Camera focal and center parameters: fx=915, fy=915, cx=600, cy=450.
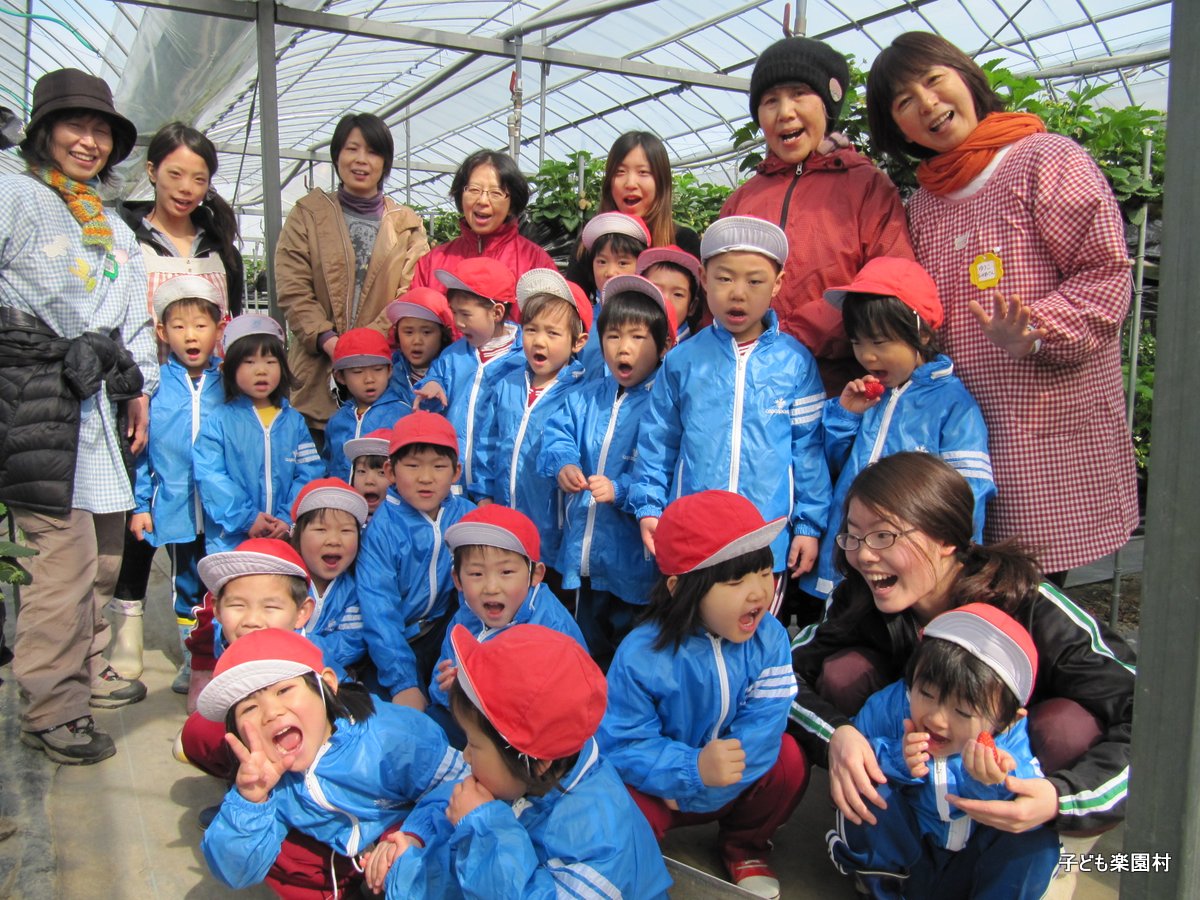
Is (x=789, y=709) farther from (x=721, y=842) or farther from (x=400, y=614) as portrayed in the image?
(x=400, y=614)

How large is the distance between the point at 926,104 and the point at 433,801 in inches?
87.4

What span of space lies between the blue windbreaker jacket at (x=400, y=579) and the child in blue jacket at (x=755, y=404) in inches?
33.6

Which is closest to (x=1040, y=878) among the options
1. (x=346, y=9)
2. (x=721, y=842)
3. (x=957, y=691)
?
(x=957, y=691)

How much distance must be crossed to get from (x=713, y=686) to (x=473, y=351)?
72.1 inches

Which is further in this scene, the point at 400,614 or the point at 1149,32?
the point at 1149,32

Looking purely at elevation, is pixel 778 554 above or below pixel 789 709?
above

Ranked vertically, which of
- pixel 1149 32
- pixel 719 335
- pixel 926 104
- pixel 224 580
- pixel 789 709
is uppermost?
pixel 1149 32

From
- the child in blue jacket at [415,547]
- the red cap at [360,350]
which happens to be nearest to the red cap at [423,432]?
the child in blue jacket at [415,547]

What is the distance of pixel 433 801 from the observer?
2174 mm

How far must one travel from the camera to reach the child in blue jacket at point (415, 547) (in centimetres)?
308

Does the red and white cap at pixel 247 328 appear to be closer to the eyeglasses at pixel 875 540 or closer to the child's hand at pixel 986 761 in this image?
the eyeglasses at pixel 875 540

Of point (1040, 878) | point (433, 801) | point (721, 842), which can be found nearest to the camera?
point (1040, 878)

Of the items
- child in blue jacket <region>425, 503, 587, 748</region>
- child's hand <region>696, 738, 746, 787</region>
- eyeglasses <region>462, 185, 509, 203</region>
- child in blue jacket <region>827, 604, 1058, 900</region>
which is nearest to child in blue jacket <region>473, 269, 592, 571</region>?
child in blue jacket <region>425, 503, 587, 748</region>

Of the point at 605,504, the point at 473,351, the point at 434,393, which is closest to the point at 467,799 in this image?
the point at 605,504
